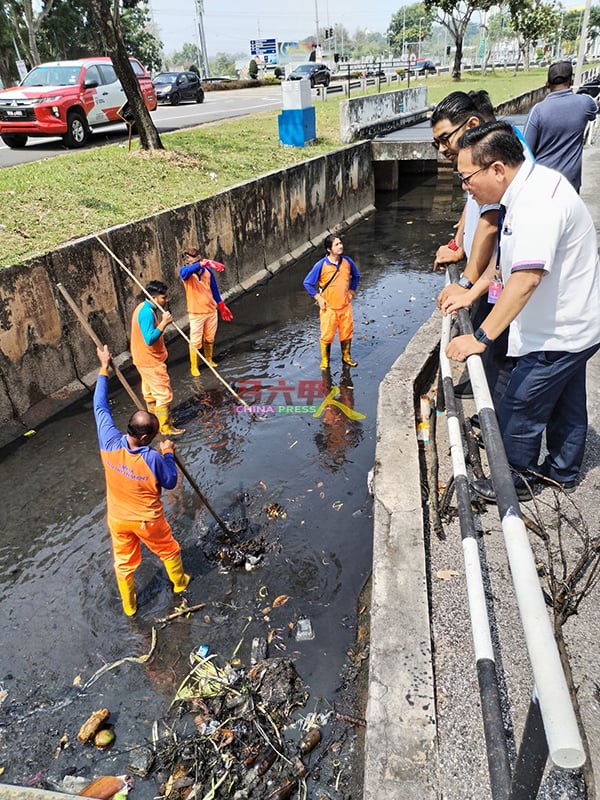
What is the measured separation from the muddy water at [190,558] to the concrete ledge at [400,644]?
1017 millimetres

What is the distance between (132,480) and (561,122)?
4974 millimetres

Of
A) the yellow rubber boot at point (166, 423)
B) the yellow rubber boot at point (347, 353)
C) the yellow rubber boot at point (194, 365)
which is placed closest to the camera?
the yellow rubber boot at point (166, 423)

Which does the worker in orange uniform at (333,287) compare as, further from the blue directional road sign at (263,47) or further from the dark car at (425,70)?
the blue directional road sign at (263,47)

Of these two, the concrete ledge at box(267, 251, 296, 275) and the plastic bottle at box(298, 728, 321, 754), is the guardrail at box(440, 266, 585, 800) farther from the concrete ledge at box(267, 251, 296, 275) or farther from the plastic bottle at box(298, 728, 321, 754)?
the concrete ledge at box(267, 251, 296, 275)

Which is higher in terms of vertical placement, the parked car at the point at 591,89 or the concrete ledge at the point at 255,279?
the parked car at the point at 591,89

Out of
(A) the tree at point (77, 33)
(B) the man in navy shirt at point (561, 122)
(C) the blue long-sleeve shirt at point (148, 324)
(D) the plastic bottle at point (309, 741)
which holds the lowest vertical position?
(D) the plastic bottle at point (309, 741)

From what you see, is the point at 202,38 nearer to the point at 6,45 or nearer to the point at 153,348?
the point at 6,45

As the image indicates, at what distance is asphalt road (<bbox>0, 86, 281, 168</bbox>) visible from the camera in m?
13.8

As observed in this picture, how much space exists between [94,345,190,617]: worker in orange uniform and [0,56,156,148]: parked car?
39.7ft

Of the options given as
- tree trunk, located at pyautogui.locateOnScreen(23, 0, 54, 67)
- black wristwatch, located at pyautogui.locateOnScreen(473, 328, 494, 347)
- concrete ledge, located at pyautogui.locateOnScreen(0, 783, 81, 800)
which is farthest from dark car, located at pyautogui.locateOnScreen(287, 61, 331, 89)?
concrete ledge, located at pyautogui.locateOnScreen(0, 783, 81, 800)

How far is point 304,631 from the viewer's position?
4285 mm

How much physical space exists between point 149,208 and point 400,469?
740cm

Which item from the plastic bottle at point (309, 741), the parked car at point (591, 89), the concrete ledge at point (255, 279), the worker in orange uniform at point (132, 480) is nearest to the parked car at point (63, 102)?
the concrete ledge at point (255, 279)

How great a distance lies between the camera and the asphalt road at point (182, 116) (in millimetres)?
13832
